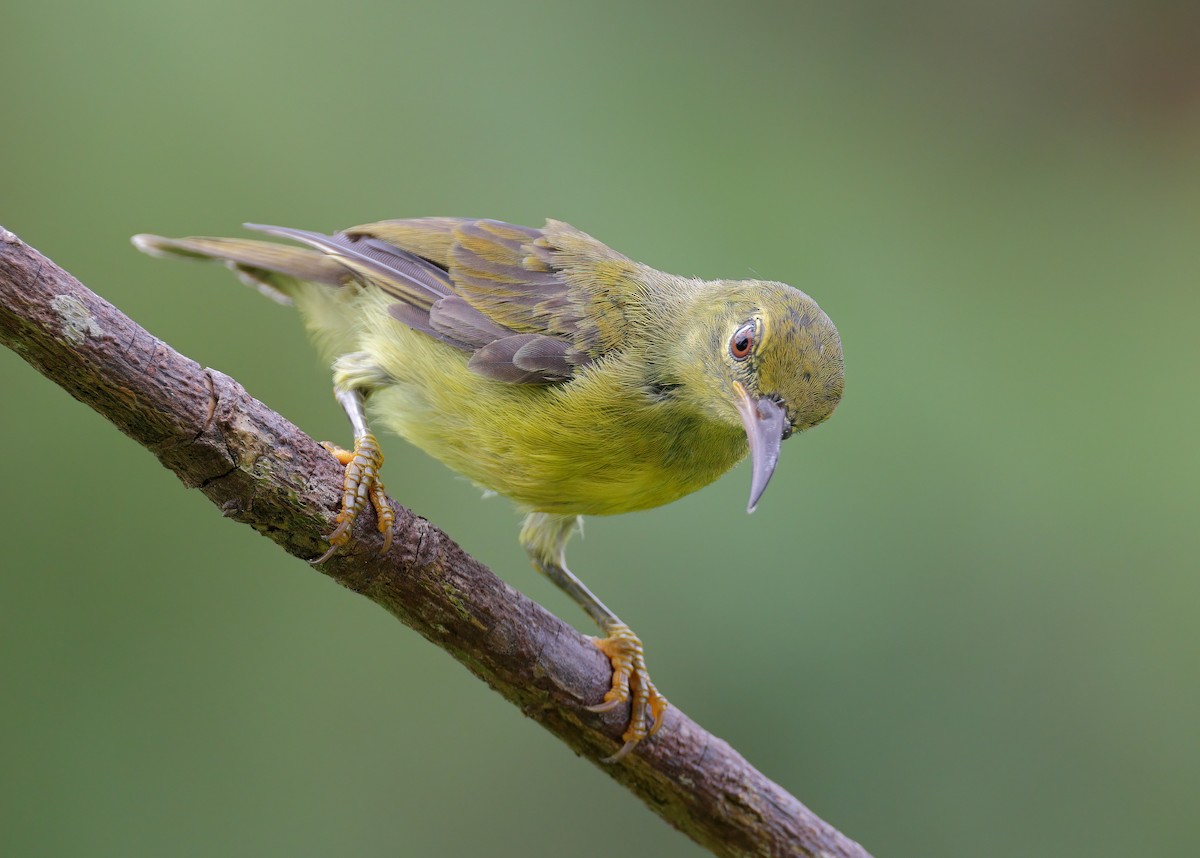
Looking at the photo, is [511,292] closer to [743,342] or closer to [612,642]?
[743,342]

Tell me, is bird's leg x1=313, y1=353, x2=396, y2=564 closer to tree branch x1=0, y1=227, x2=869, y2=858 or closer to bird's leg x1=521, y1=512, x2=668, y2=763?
tree branch x1=0, y1=227, x2=869, y2=858

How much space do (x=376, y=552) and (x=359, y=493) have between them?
169 millimetres

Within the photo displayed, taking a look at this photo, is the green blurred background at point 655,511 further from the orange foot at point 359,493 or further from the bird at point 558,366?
the orange foot at point 359,493

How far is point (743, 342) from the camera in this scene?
337 centimetres

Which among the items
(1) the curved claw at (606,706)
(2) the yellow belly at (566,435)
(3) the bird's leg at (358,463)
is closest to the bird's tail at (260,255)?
(3) the bird's leg at (358,463)

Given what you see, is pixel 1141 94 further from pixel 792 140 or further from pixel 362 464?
pixel 362 464

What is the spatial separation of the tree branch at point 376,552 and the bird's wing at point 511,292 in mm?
706

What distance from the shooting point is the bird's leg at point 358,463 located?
116 inches

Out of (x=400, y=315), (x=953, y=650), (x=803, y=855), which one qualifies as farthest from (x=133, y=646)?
(x=953, y=650)

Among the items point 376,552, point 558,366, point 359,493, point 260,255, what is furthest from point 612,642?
point 260,255

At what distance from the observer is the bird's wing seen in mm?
3584

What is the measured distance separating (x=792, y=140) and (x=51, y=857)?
4.88 metres

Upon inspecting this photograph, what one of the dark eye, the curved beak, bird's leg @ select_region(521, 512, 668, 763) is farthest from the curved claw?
the dark eye

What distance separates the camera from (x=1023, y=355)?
554 cm
